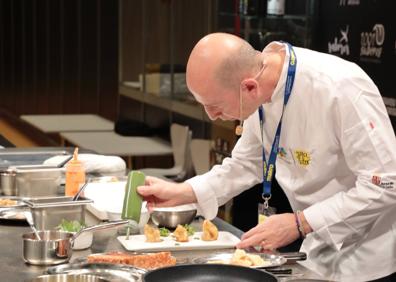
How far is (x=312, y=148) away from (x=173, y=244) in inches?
21.4

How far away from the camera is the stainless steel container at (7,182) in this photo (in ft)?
10.8

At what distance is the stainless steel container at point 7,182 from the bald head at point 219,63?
115 centimetres

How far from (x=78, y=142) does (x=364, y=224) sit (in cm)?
445

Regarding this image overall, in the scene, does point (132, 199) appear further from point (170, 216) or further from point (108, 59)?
point (108, 59)

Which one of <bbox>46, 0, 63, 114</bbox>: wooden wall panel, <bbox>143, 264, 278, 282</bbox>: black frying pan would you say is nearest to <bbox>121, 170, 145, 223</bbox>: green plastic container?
<bbox>143, 264, 278, 282</bbox>: black frying pan

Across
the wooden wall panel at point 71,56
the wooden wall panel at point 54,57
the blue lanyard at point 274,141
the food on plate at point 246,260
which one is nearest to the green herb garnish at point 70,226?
the food on plate at point 246,260

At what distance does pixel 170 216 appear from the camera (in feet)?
9.17

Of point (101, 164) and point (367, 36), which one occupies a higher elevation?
point (367, 36)

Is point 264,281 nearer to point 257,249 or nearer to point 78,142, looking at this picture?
point 257,249

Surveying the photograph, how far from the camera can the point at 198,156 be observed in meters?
6.50

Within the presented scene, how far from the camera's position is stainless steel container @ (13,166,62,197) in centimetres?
326

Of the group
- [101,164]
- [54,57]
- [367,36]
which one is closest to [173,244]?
[101,164]

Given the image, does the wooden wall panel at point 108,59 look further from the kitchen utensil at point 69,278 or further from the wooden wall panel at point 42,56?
the kitchen utensil at point 69,278

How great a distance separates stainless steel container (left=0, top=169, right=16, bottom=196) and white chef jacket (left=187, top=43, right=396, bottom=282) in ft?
2.68
